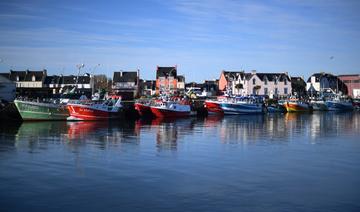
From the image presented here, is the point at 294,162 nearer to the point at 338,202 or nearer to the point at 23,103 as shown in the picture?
the point at 338,202

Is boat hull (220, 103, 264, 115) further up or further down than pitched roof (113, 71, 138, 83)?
further down

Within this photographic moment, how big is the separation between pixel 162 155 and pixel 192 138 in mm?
11501

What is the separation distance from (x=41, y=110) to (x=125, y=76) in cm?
6166

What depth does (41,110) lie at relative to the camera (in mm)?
58031

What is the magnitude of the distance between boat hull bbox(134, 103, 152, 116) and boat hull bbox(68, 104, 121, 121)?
822 cm

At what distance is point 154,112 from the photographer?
72.6 metres

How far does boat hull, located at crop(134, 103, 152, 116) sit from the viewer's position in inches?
2820

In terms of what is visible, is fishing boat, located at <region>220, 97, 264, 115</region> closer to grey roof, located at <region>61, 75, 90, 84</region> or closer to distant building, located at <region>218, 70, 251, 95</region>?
distant building, located at <region>218, 70, 251, 95</region>

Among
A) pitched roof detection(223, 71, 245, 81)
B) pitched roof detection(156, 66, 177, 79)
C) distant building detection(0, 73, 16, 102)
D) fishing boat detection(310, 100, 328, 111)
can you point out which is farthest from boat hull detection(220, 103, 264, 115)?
distant building detection(0, 73, 16, 102)

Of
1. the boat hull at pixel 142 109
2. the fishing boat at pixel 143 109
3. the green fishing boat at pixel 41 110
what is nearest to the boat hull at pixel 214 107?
the fishing boat at pixel 143 109

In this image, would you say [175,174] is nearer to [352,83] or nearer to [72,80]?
[72,80]

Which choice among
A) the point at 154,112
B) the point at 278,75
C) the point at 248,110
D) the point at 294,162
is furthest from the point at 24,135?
the point at 278,75

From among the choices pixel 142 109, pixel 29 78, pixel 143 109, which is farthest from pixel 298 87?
pixel 29 78

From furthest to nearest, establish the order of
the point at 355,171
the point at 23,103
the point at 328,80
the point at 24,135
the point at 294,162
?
the point at 328,80, the point at 23,103, the point at 24,135, the point at 294,162, the point at 355,171
